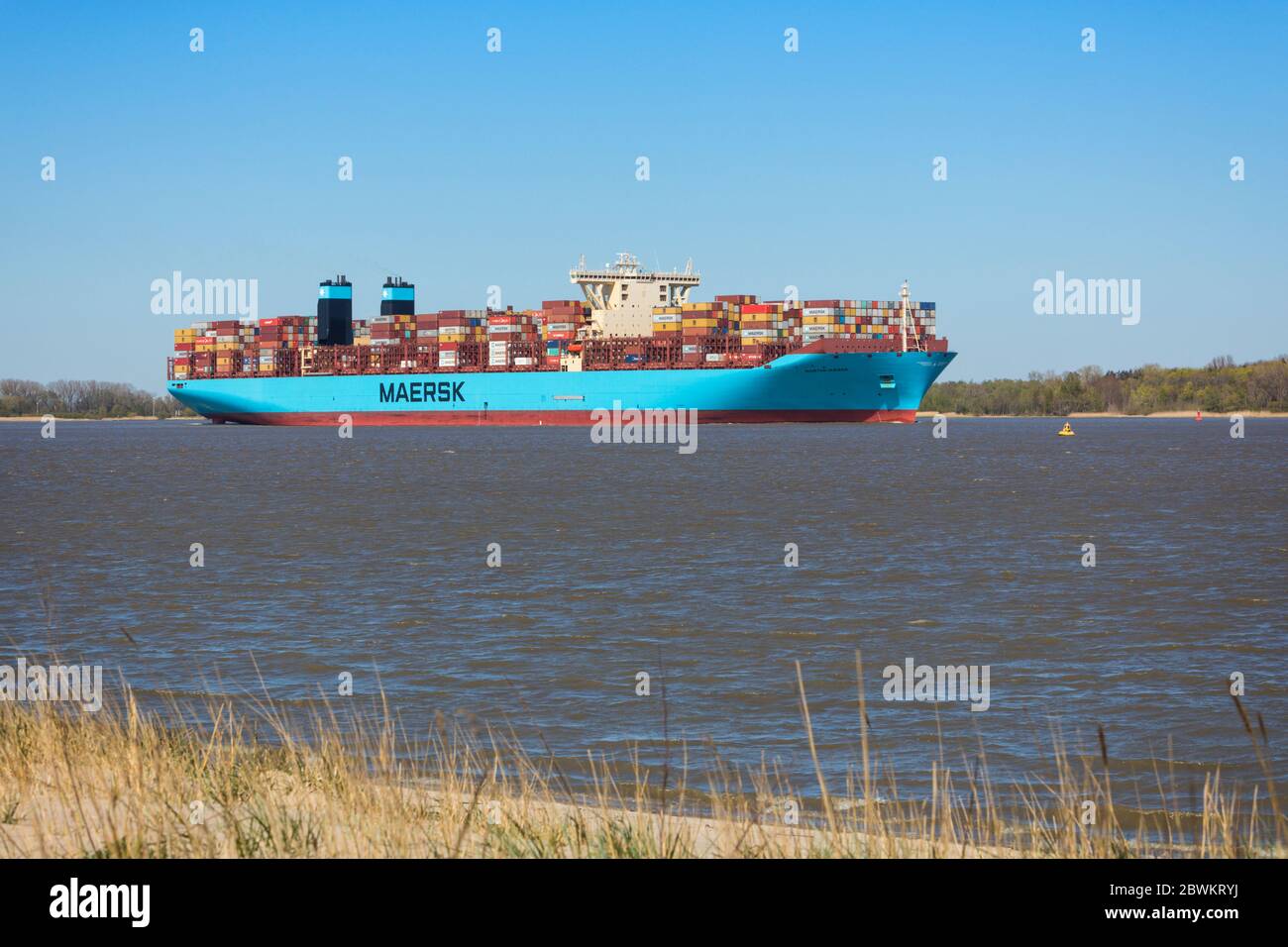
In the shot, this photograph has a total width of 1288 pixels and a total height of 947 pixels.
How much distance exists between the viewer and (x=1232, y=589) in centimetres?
2047

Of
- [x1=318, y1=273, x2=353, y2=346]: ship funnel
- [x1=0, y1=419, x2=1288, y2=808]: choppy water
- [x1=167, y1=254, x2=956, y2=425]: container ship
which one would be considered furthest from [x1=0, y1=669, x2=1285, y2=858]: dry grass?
[x1=318, y1=273, x2=353, y2=346]: ship funnel

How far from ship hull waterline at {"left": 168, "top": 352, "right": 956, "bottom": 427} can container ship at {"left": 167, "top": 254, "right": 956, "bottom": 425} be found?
118mm

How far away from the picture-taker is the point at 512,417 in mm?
109500

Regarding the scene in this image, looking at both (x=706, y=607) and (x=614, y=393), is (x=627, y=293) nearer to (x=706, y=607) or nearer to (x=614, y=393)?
(x=614, y=393)

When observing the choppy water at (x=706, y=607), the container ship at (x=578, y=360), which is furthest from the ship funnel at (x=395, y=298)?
the choppy water at (x=706, y=607)

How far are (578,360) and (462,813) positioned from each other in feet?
322

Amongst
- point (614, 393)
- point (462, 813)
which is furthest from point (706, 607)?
point (614, 393)

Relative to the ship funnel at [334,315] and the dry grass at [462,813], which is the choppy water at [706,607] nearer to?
the dry grass at [462,813]

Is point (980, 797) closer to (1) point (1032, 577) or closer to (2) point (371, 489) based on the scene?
(1) point (1032, 577)

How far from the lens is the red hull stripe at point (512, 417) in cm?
10069

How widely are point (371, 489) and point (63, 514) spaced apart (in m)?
10.3

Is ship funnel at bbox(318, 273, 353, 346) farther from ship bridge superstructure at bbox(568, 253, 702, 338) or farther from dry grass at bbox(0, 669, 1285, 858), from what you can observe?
dry grass at bbox(0, 669, 1285, 858)
